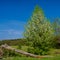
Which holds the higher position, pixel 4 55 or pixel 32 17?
pixel 32 17

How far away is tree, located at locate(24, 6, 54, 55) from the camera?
41.4m

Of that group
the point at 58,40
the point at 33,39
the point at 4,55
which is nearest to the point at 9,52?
the point at 4,55

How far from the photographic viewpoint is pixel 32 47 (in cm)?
4247

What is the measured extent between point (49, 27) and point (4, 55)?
28.1 ft

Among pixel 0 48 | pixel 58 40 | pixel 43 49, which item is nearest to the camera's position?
pixel 0 48

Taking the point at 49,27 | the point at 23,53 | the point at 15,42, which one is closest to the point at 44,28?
the point at 49,27

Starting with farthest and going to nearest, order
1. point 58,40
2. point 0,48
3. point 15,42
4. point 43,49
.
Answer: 1. point 15,42
2. point 58,40
3. point 43,49
4. point 0,48

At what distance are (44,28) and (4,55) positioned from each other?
763 cm

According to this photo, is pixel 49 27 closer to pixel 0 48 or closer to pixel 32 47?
pixel 32 47

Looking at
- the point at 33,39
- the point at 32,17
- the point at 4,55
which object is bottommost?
the point at 4,55

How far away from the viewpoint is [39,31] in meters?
41.5

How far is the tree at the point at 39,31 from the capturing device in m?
41.4

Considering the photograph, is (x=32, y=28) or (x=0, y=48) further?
(x=32, y=28)

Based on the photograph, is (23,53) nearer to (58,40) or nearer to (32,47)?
(32,47)
